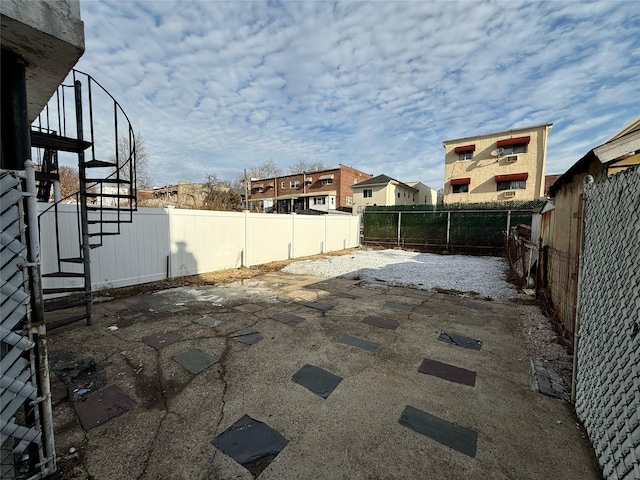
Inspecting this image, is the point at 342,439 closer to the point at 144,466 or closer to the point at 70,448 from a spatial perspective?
the point at 144,466

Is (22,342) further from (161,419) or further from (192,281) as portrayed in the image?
(192,281)

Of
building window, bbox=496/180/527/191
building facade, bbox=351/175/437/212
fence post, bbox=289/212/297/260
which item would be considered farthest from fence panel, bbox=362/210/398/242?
building window, bbox=496/180/527/191

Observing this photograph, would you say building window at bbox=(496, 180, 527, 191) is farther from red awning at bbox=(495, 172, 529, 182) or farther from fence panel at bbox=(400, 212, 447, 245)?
fence panel at bbox=(400, 212, 447, 245)

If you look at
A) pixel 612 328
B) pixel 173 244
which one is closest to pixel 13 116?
pixel 612 328

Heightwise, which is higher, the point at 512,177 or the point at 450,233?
the point at 512,177

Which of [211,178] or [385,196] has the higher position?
[211,178]

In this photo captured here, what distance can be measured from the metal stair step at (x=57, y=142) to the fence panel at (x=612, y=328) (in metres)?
5.09

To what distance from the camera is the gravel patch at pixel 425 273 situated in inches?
230

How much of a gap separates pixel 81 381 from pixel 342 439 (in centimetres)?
229

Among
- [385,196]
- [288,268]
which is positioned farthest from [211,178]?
[288,268]

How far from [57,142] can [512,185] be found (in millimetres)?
23041

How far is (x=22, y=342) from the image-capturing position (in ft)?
4.10

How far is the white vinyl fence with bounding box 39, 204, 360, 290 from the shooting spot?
14.8ft

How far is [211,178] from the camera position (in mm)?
25828
